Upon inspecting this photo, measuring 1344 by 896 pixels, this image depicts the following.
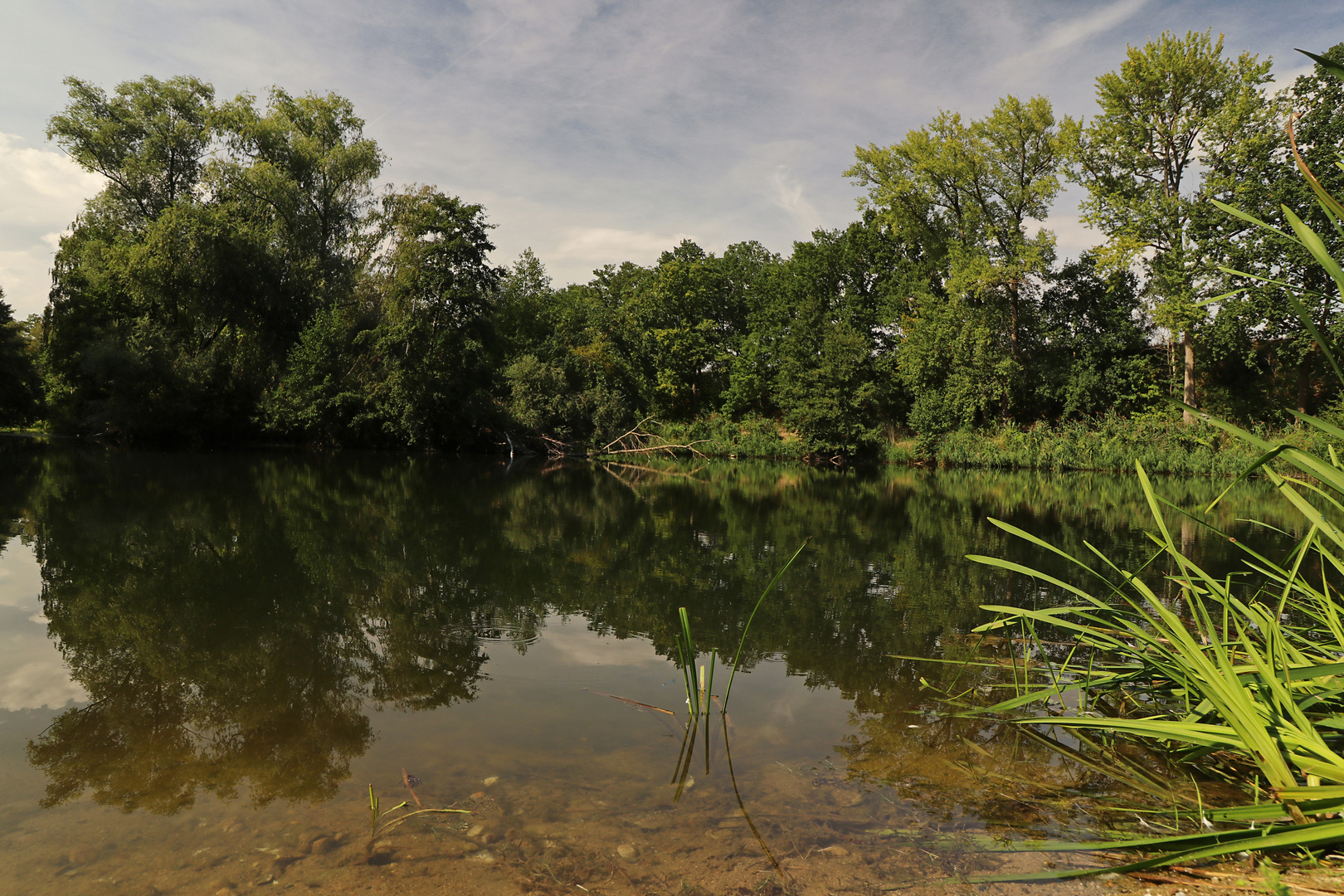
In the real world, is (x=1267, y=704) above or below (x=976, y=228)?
A: below

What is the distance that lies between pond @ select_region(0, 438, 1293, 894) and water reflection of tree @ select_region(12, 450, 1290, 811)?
34mm

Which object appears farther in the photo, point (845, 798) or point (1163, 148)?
point (1163, 148)

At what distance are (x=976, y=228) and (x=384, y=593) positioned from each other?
2980cm

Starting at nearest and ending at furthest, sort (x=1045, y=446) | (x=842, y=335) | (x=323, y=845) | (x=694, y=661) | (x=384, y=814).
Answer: (x=323, y=845), (x=384, y=814), (x=694, y=661), (x=1045, y=446), (x=842, y=335)

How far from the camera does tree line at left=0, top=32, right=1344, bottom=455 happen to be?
24.2 metres

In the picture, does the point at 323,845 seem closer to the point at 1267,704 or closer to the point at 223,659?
the point at 223,659

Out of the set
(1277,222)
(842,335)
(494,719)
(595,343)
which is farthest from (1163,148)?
(494,719)

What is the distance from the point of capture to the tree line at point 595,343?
24.2 meters

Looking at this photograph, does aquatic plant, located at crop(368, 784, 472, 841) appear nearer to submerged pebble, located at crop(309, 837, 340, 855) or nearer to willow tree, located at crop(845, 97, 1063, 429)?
submerged pebble, located at crop(309, 837, 340, 855)

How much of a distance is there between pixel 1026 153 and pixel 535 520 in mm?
26563

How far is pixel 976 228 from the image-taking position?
30062 mm

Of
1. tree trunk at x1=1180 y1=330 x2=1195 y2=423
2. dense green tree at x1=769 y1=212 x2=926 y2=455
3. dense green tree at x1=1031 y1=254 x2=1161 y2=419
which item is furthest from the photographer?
dense green tree at x1=769 y1=212 x2=926 y2=455

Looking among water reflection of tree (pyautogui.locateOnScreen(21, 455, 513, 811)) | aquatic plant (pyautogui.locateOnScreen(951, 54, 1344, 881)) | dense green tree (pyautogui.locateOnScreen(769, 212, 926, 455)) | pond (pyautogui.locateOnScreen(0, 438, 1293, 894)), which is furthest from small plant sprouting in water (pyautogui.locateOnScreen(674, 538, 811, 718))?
dense green tree (pyautogui.locateOnScreen(769, 212, 926, 455))

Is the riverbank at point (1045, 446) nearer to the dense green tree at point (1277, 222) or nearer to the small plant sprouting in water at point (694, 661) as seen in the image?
the dense green tree at point (1277, 222)
